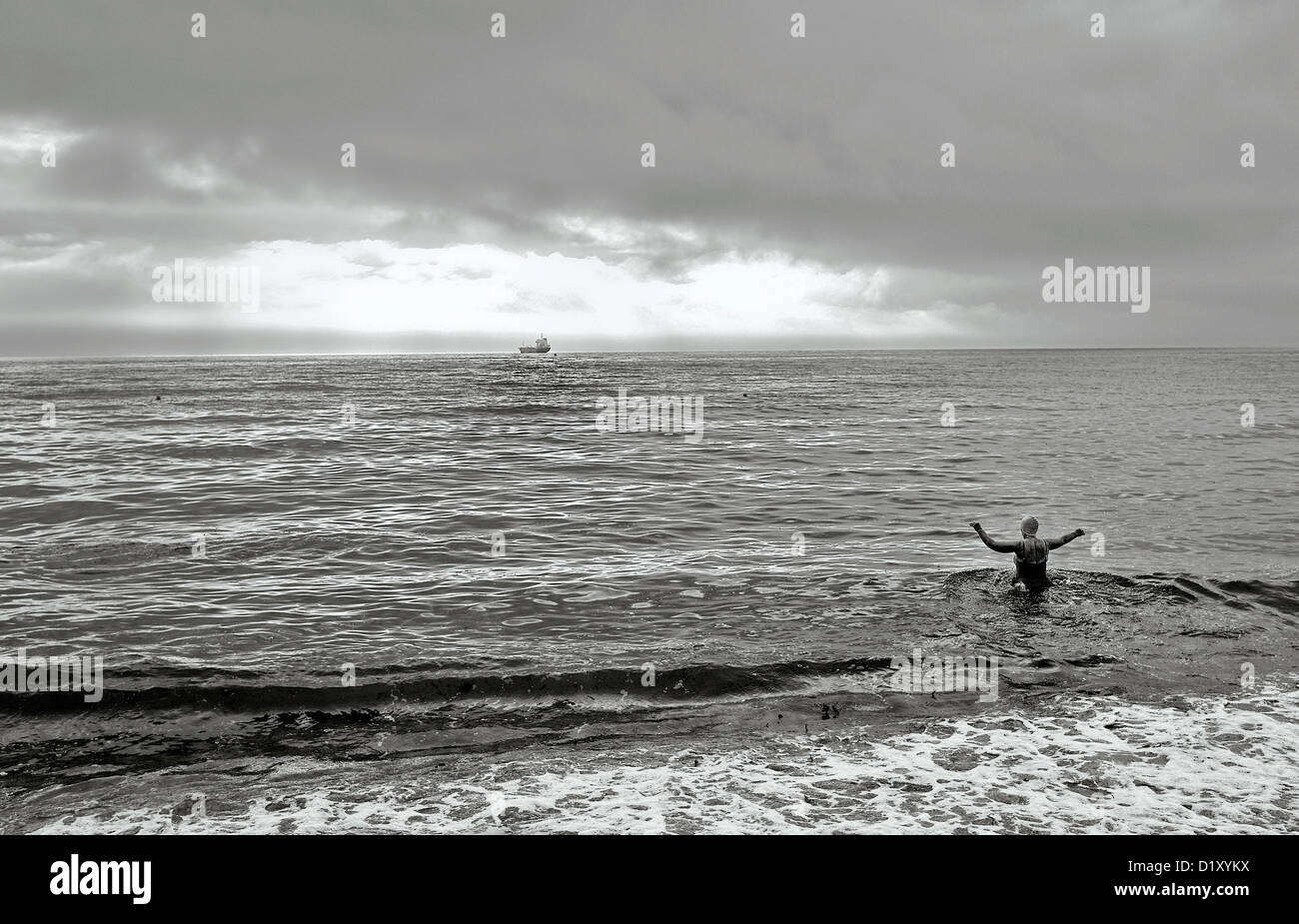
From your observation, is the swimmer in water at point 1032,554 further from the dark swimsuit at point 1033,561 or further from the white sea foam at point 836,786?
the white sea foam at point 836,786

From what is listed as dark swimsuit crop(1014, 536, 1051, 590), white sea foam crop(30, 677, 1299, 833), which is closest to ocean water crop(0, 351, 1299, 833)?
white sea foam crop(30, 677, 1299, 833)

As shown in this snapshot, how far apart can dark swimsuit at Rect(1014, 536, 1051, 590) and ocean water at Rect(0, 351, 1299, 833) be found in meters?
0.52

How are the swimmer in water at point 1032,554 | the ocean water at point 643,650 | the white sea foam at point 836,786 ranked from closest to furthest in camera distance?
the white sea foam at point 836,786, the ocean water at point 643,650, the swimmer in water at point 1032,554

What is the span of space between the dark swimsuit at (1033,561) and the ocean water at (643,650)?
52 cm

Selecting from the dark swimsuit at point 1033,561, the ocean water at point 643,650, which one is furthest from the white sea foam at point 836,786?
the dark swimsuit at point 1033,561

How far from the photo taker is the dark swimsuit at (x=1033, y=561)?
13.6 m

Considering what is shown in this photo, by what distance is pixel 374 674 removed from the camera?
34.1 ft

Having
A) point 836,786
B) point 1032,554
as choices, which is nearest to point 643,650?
point 836,786

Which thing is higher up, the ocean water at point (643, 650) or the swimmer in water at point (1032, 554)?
the swimmer in water at point (1032, 554)

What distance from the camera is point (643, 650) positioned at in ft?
37.2

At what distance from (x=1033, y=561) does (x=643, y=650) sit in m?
6.89

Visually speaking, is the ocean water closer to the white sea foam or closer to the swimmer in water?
the white sea foam
